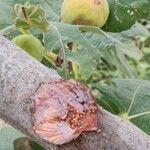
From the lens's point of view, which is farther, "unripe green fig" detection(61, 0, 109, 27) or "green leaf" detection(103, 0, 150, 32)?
"green leaf" detection(103, 0, 150, 32)

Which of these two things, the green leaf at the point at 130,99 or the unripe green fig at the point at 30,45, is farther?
the green leaf at the point at 130,99

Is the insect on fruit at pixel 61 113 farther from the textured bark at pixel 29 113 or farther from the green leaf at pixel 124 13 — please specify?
the green leaf at pixel 124 13

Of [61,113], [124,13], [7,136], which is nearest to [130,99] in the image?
[124,13]

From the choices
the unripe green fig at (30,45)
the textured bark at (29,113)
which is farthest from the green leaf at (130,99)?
the textured bark at (29,113)

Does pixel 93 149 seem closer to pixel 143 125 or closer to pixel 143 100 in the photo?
pixel 143 125

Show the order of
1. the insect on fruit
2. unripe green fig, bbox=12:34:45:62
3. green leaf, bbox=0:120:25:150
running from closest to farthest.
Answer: the insect on fruit → unripe green fig, bbox=12:34:45:62 → green leaf, bbox=0:120:25:150

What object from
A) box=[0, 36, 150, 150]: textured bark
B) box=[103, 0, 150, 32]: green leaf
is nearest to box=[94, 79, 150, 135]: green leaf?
box=[103, 0, 150, 32]: green leaf

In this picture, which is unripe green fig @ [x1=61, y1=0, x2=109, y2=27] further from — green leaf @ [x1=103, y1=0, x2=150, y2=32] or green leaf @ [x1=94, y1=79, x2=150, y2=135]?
green leaf @ [x1=94, y1=79, x2=150, y2=135]
